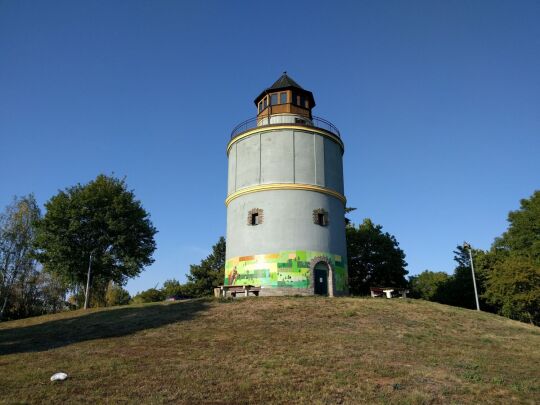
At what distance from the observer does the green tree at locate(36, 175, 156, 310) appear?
34031mm

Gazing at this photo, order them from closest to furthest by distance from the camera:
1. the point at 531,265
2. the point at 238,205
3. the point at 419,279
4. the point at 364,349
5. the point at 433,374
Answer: the point at 433,374 < the point at 364,349 < the point at 238,205 < the point at 531,265 < the point at 419,279

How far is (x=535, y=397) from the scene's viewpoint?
10758 millimetres

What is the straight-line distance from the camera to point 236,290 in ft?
86.4

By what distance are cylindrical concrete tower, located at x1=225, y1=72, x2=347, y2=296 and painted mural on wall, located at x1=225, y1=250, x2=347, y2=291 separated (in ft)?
0.20

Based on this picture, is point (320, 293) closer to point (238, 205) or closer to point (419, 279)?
point (238, 205)

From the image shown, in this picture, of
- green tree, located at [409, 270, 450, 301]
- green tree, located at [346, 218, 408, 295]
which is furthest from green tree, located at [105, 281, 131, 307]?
green tree, located at [409, 270, 450, 301]

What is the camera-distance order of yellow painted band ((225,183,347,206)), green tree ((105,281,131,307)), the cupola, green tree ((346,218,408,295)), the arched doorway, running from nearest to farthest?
Result: the arched doorway < yellow painted band ((225,183,347,206)) < the cupola < green tree ((346,218,408,295)) < green tree ((105,281,131,307))

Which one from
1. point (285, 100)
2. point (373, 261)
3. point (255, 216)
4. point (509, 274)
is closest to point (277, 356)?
point (255, 216)

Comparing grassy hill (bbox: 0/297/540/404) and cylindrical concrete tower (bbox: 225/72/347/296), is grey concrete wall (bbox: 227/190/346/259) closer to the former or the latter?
cylindrical concrete tower (bbox: 225/72/347/296)

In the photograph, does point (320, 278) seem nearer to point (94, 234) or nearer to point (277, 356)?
point (277, 356)

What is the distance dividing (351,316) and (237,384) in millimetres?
10063

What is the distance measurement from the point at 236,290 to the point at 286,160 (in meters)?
9.09

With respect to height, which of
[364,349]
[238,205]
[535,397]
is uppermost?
[238,205]

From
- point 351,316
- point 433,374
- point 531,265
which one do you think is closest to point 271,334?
point 351,316
